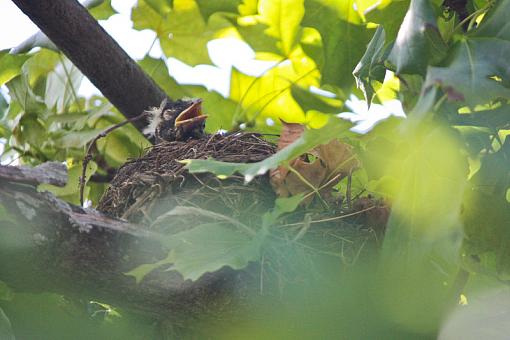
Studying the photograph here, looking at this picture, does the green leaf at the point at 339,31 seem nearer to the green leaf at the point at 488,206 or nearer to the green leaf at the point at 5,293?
the green leaf at the point at 488,206

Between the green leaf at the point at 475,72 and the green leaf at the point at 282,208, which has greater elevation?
the green leaf at the point at 475,72

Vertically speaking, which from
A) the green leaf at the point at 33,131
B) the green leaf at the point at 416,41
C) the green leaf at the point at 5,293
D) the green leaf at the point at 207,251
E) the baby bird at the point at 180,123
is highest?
the green leaf at the point at 416,41

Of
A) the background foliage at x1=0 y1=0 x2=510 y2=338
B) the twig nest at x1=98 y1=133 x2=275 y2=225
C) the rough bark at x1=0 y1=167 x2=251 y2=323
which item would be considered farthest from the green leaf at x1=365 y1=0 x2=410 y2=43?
the rough bark at x1=0 y1=167 x2=251 y2=323

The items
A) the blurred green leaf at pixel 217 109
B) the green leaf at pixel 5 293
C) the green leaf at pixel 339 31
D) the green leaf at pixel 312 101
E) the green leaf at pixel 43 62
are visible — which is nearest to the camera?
the green leaf at pixel 5 293

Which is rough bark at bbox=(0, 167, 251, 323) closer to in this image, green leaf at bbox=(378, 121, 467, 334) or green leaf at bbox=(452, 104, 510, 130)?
green leaf at bbox=(378, 121, 467, 334)

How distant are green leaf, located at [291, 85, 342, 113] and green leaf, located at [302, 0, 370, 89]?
43 cm

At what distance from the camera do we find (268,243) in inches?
68.2

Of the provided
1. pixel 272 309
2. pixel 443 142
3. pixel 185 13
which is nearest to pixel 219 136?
pixel 185 13

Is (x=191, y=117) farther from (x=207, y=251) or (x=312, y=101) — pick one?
(x=207, y=251)

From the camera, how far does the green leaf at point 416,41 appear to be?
4.92 feet

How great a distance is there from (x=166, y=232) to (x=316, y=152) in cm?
37

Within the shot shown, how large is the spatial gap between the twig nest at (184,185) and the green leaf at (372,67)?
363mm

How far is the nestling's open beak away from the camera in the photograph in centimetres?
286

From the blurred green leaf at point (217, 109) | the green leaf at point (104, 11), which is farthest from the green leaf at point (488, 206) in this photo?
the green leaf at point (104, 11)
